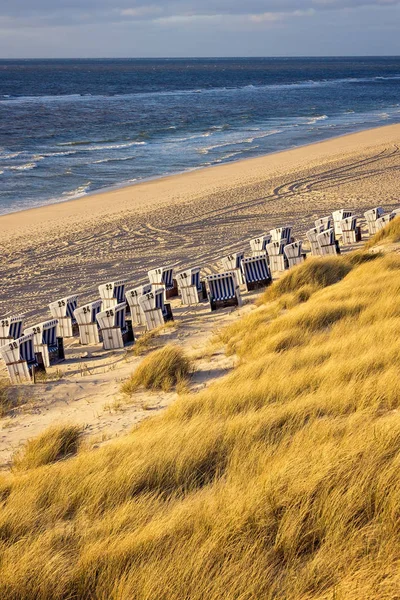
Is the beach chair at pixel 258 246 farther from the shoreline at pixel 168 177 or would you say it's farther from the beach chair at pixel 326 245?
the shoreline at pixel 168 177

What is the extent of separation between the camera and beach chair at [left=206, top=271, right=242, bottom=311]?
Answer: 40.2 feet

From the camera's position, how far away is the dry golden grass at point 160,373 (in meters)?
8.06

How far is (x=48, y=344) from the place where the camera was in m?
10.4

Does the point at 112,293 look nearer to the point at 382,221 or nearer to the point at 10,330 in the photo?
the point at 10,330

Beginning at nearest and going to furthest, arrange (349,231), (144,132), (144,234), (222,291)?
(222,291) → (349,231) → (144,234) → (144,132)

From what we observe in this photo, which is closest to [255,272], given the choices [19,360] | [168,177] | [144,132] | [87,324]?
[87,324]

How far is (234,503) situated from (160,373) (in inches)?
154

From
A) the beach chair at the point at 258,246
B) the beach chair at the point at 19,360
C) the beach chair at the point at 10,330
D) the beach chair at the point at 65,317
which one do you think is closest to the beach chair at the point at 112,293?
the beach chair at the point at 65,317

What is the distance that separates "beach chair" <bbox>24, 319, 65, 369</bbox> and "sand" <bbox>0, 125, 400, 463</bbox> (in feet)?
0.81

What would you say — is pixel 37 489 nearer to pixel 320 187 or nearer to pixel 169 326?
pixel 169 326

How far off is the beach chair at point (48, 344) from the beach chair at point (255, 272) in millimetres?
4372

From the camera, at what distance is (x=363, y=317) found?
888cm

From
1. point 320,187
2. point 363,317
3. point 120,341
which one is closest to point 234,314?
point 120,341

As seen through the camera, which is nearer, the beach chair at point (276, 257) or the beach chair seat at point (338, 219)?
the beach chair at point (276, 257)
